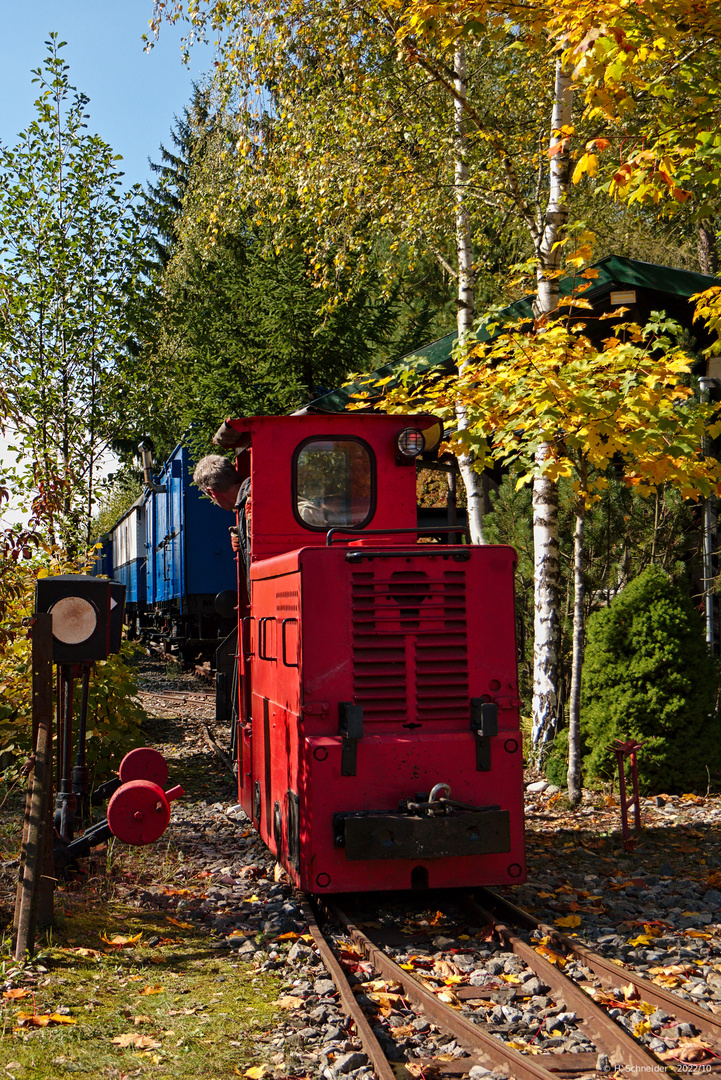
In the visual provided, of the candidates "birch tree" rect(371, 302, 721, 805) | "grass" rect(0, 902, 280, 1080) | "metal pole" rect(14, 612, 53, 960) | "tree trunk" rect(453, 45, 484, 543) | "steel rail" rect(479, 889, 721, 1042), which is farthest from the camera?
"tree trunk" rect(453, 45, 484, 543)

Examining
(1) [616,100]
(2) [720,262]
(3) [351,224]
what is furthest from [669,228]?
(1) [616,100]

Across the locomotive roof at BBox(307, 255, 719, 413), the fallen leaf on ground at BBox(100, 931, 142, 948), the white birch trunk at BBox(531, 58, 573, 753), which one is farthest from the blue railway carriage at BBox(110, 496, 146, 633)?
the fallen leaf on ground at BBox(100, 931, 142, 948)

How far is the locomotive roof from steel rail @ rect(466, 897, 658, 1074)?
5.77 meters

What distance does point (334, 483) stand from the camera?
6156 mm

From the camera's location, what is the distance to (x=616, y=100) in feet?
19.2

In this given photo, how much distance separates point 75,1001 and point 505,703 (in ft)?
7.86

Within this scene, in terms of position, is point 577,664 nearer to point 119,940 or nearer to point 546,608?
point 546,608

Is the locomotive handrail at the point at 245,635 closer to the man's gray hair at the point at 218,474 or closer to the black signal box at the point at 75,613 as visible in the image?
the man's gray hair at the point at 218,474

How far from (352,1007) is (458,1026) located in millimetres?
417

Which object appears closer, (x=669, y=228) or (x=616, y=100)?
(x=616, y=100)

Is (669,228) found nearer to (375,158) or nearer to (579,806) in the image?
(375,158)

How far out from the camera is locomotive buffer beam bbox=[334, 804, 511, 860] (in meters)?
4.52

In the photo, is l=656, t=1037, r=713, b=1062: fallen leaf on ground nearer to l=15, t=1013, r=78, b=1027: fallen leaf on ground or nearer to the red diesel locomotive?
the red diesel locomotive

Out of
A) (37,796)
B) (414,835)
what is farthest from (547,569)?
(37,796)
